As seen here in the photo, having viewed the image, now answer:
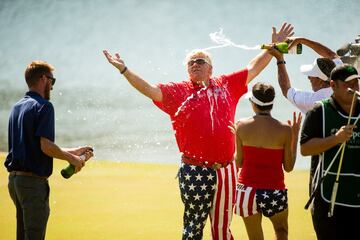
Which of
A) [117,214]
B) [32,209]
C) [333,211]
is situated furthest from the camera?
[117,214]

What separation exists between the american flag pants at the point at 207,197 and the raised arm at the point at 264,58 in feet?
2.46

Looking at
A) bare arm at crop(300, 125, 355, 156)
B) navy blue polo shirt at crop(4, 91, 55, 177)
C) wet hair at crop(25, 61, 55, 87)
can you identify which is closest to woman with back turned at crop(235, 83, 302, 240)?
bare arm at crop(300, 125, 355, 156)

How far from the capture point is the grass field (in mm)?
6074

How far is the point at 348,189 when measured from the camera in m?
3.09

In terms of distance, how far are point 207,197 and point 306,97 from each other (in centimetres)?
92

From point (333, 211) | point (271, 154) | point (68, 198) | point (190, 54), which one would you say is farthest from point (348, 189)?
point (68, 198)

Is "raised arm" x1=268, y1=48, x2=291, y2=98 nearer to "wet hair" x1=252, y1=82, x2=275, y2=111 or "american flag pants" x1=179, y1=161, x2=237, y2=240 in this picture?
"wet hair" x1=252, y1=82, x2=275, y2=111

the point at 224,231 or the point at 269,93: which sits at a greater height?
the point at 269,93

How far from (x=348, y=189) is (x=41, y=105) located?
188 cm

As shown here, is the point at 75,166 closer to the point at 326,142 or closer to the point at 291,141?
the point at 291,141

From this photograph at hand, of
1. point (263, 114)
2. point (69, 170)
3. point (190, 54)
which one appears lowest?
point (69, 170)

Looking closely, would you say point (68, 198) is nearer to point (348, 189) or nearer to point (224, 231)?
point (224, 231)

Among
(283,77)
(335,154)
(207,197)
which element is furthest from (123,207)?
(335,154)

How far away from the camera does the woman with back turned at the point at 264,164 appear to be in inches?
153
